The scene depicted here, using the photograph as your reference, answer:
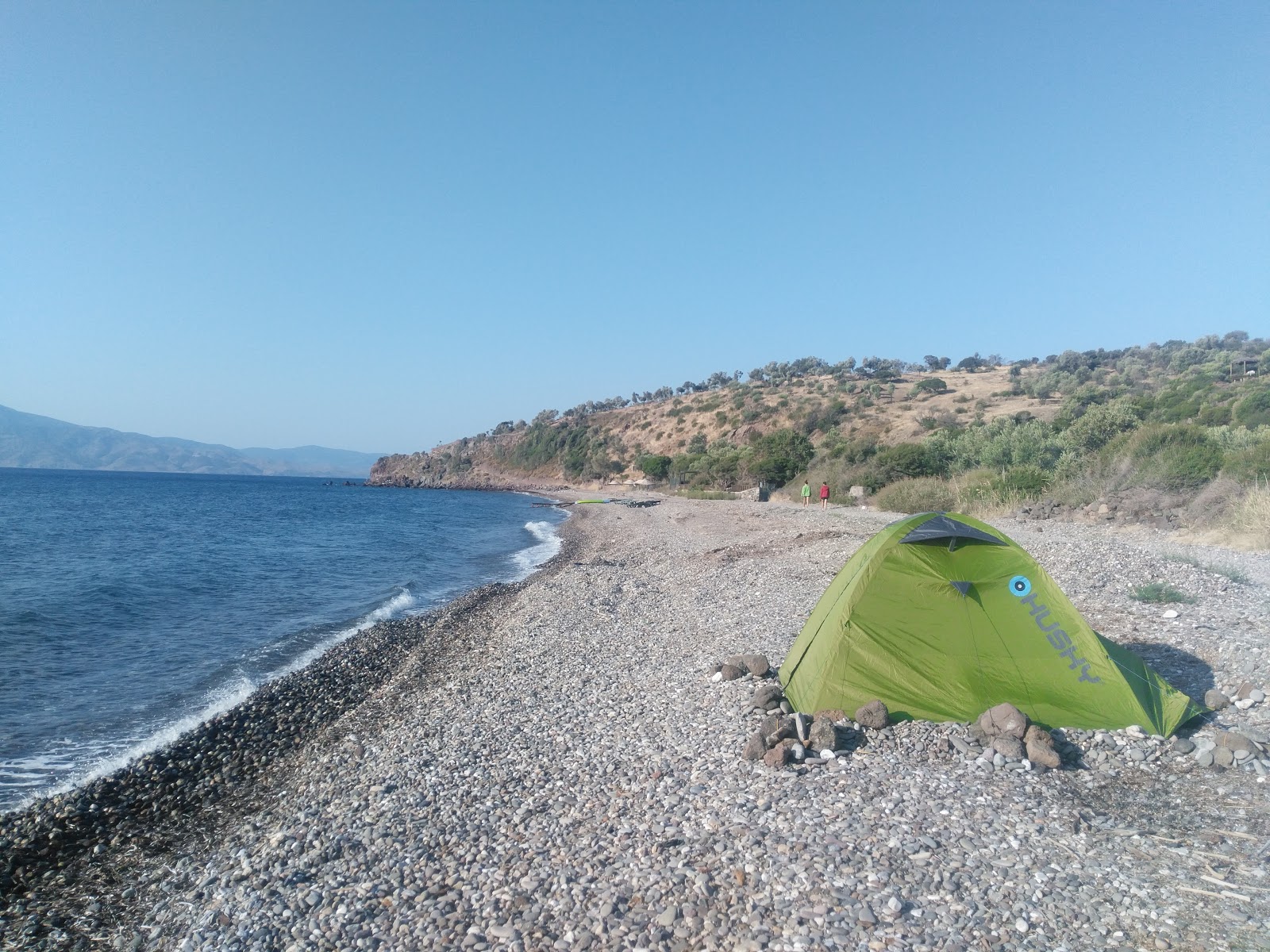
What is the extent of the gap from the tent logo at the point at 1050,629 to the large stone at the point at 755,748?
291 centimetres

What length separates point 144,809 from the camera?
7.71 metres

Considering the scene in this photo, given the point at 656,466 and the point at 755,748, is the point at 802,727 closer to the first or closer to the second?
the point at 755,748

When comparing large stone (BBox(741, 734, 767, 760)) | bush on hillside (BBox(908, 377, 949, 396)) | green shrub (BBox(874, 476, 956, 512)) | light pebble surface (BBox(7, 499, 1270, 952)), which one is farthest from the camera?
bush on hillside (BBox(908, 377, 949, 396))

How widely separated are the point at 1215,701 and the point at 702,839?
212 inches

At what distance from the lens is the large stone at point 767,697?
790 cm

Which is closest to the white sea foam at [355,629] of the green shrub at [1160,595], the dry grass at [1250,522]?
the green shrub at [1160,595]

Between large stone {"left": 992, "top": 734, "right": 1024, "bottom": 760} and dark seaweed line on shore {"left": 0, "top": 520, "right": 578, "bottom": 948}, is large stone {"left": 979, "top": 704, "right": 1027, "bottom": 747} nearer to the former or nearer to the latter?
large stone {"left": 992, "top": 734, "right": 1024, "bottom": 760}

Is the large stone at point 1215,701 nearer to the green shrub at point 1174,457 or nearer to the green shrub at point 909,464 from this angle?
the green shrub at point 1174,457

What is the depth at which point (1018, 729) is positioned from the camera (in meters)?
6.50

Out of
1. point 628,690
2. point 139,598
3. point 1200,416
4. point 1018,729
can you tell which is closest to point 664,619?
point 628,690

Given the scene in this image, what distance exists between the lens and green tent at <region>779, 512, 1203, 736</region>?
6.91m

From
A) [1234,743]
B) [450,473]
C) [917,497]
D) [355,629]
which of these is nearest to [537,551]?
[355,629]

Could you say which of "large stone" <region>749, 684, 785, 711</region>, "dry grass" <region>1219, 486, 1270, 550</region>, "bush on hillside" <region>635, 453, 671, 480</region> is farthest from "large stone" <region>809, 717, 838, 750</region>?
"bush on hillside" <region>635, 453, 671, 480</region>

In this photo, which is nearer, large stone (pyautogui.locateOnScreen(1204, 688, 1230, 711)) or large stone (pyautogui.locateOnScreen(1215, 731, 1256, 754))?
large stone (pyautogui.locateOnScreen(1215, 731, 1256, 754))
